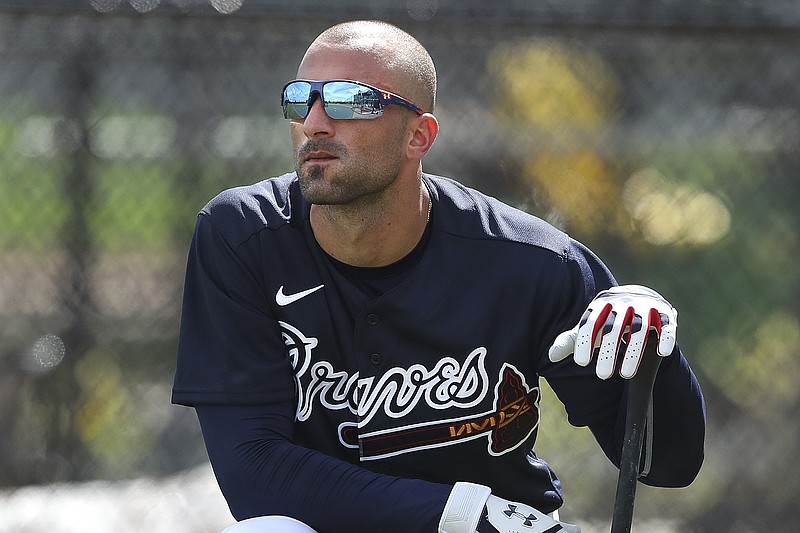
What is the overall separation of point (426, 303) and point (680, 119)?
64.0 inches

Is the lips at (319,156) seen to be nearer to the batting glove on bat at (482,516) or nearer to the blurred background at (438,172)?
the batting glove on bat at (482,516)

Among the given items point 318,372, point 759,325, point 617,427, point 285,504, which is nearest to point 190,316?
point 318,372

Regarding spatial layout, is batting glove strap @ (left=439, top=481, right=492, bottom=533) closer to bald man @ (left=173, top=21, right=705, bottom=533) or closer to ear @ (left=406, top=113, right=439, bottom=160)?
bald man @ (left=173, top=21, right=705, bottom=533)

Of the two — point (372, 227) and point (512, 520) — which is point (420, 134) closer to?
point (372, 227)

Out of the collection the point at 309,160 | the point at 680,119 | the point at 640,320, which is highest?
the point at 680,119

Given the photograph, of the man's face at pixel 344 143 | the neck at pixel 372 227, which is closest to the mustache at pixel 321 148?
the man's face at pixel 344 143

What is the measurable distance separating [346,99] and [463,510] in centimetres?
87

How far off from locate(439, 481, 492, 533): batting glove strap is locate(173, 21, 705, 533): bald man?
0.30m

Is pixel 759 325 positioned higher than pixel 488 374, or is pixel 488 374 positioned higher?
pixel 759 325

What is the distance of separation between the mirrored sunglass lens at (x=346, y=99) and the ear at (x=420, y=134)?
0.51ft

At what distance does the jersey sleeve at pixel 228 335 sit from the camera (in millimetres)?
2367

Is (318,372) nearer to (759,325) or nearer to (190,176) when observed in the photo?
(190,176)

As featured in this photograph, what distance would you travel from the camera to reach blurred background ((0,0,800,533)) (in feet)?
11.8

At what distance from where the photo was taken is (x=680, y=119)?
3.70m
